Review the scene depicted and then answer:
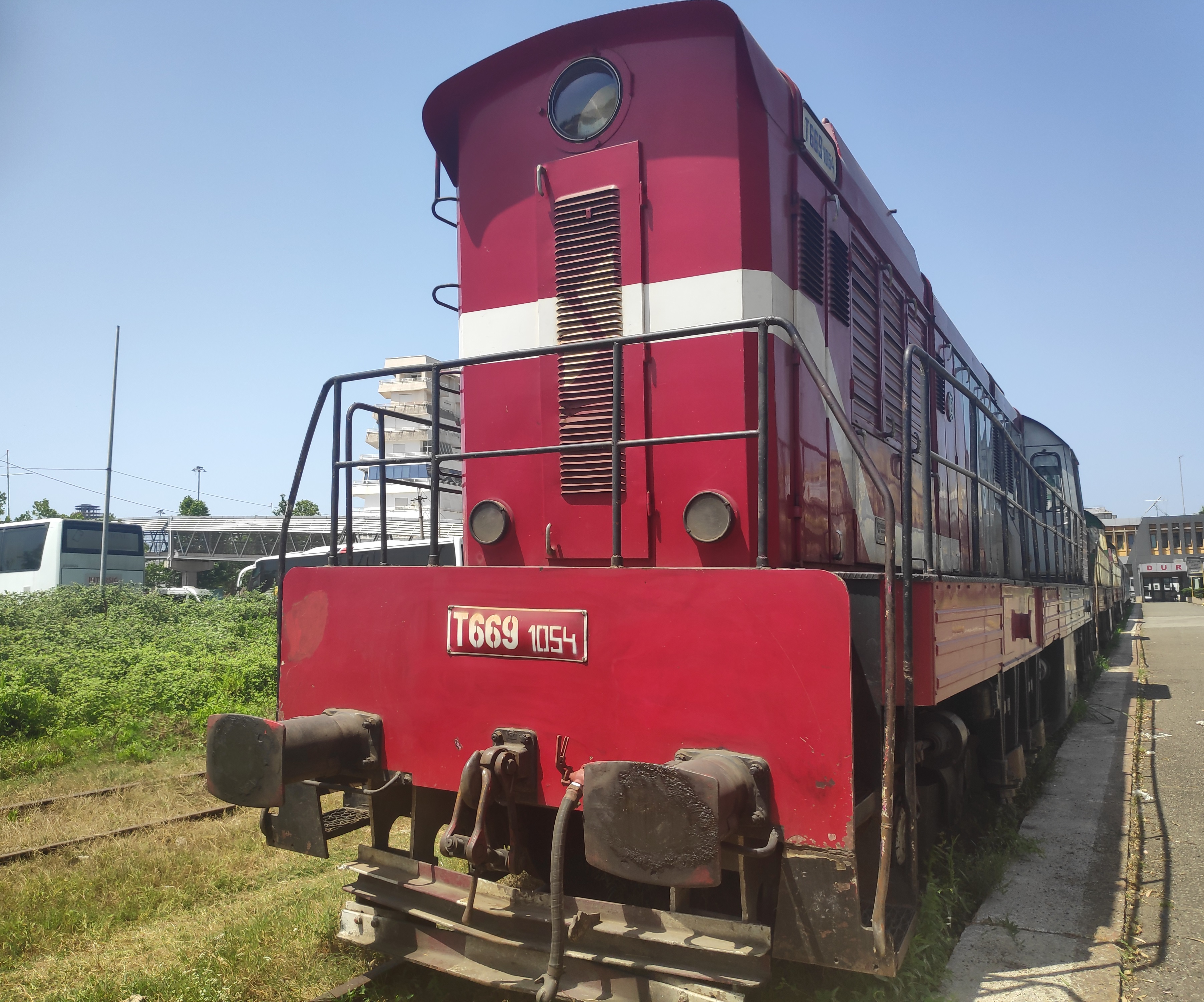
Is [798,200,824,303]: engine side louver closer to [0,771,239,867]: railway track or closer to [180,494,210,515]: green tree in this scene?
[0,771,239,867]: railway track

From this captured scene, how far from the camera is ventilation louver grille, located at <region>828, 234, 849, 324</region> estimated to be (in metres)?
3.97

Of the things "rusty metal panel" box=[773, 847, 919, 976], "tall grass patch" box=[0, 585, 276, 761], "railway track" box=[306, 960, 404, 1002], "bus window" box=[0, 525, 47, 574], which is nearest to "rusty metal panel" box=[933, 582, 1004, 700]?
"rusty metal panel" box=[773, 847, 919, 976]

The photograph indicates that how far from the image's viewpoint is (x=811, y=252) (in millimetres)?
3760

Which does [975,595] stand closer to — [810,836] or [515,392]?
[810,836]

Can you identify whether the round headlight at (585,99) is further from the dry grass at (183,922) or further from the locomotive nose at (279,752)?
the dry grass at (183,922)

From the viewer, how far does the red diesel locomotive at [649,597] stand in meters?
2.47

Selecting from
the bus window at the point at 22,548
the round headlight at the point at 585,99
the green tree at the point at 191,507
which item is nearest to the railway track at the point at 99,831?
the round headlight at the point at 585,99

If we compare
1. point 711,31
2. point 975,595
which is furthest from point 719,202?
point 975,595

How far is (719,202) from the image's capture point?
11.1 ft

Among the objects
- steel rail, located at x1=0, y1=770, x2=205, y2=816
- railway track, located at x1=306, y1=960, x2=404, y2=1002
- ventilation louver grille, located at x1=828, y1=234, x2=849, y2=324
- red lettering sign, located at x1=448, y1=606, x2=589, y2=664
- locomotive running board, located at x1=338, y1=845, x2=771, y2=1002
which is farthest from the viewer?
steel rail, located at x1=0, y1=770, x2=205, y2=816

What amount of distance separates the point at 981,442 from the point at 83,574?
71.6ft

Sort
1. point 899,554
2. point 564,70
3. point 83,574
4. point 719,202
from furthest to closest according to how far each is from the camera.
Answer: point 83,574, point 899,554, point 564,70, point 719,202

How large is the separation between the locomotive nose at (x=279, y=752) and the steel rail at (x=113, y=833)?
2191 mm

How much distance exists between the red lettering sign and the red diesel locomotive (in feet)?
0.05
